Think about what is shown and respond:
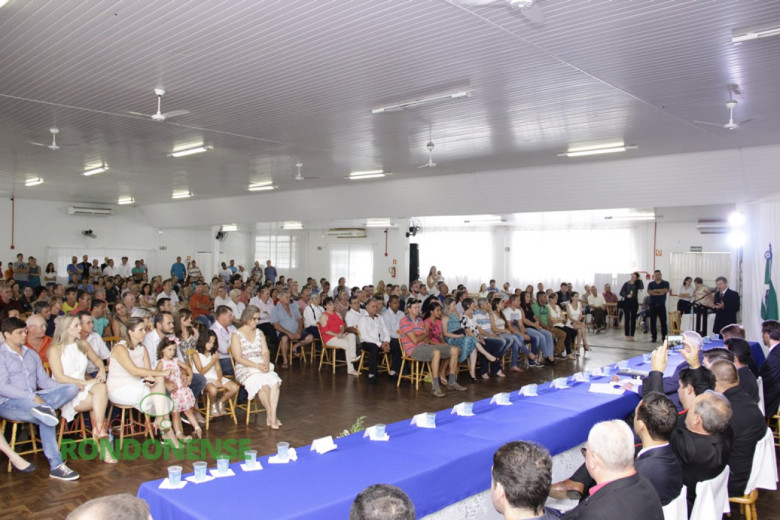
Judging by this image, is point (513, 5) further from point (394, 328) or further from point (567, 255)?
point (567, 255)

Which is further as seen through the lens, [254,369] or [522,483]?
[254,369]

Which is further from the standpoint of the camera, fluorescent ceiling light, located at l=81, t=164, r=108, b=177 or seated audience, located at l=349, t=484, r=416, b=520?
fluorescent ceiling light, located at l=81, t=164, r=108, b=177

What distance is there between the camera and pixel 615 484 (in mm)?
2146

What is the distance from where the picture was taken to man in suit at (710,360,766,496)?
3383 millimetres

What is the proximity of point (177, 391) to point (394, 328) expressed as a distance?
4.21 meters

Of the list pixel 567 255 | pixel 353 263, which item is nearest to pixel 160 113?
pixel 567 255

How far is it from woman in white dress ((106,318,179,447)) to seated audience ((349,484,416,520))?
3.69m

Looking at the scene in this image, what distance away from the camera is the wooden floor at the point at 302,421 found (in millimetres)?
3842

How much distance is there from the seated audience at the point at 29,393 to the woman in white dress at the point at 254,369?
1.44 meters

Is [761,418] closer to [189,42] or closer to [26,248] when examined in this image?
[189,42]

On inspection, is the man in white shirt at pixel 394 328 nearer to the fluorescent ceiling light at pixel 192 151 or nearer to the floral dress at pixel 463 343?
the floral dress at pixel 463 343

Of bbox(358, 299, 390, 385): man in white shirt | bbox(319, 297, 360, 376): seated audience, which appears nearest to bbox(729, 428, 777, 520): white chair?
bbox(358, 299, 390, 385): man in white shirt

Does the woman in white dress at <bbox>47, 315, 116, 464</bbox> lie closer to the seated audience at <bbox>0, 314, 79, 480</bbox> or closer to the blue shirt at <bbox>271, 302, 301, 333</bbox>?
the seated audience at <bbox>0, 314, 79, 480</bbox>

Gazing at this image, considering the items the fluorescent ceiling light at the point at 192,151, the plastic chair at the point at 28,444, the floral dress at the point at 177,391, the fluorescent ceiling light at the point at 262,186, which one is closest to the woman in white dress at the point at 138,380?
the floral dress at the point at 177,391
